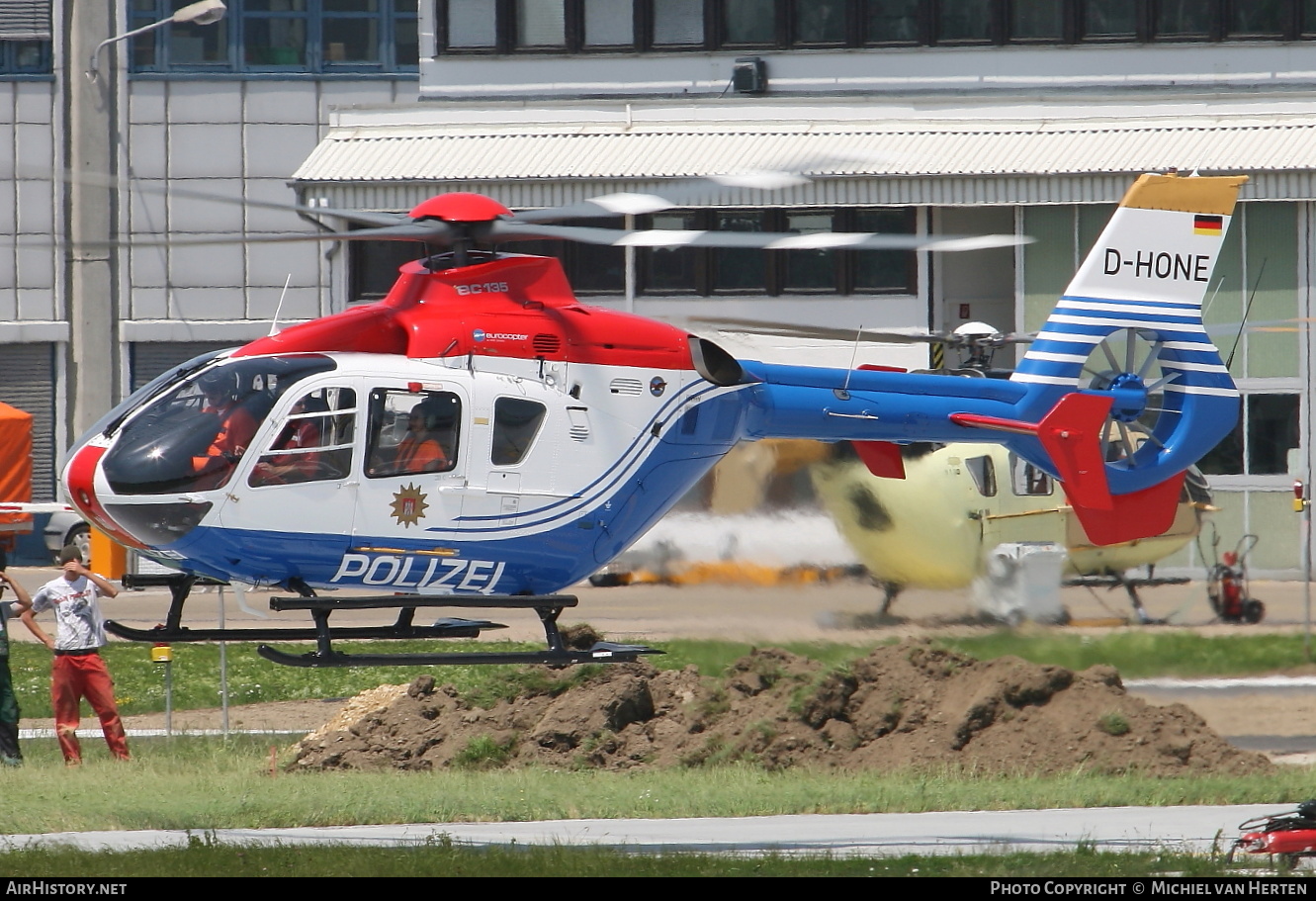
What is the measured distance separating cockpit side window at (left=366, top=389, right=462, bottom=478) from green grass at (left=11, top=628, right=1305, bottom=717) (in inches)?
186

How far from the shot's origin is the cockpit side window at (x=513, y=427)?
38.4ft

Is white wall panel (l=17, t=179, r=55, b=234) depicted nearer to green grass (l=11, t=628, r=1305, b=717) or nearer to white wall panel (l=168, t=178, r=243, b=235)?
white wall panel (l=168, t=178, r=243, b=235)

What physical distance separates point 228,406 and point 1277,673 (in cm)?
1183

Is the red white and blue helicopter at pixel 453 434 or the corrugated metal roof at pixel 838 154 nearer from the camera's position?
the red white and blue helicopter at pixel 453 434

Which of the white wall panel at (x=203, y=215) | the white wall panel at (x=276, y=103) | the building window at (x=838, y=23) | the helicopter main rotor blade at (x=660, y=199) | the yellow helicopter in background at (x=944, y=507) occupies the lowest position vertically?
the yellow helicopter in background at (x=944, y=507)

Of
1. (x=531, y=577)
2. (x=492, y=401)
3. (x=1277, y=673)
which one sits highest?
(x=492, y=401)

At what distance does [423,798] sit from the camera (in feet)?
42.1

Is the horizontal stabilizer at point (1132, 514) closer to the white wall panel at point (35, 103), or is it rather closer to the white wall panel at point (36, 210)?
the white wall panel at point (36, 210)

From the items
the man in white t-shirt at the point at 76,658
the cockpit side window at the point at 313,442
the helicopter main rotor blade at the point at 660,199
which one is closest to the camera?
the helicopter main rotor blade at the point at 660,199

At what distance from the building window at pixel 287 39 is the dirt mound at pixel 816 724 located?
2355cm

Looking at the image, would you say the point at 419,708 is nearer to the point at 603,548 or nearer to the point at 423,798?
the point at 423,798

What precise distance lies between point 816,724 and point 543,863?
17.8ft

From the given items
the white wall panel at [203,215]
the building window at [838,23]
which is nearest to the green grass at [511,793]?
the building window at [838,23]

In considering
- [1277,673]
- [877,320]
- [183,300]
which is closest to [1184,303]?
[1277,673]
